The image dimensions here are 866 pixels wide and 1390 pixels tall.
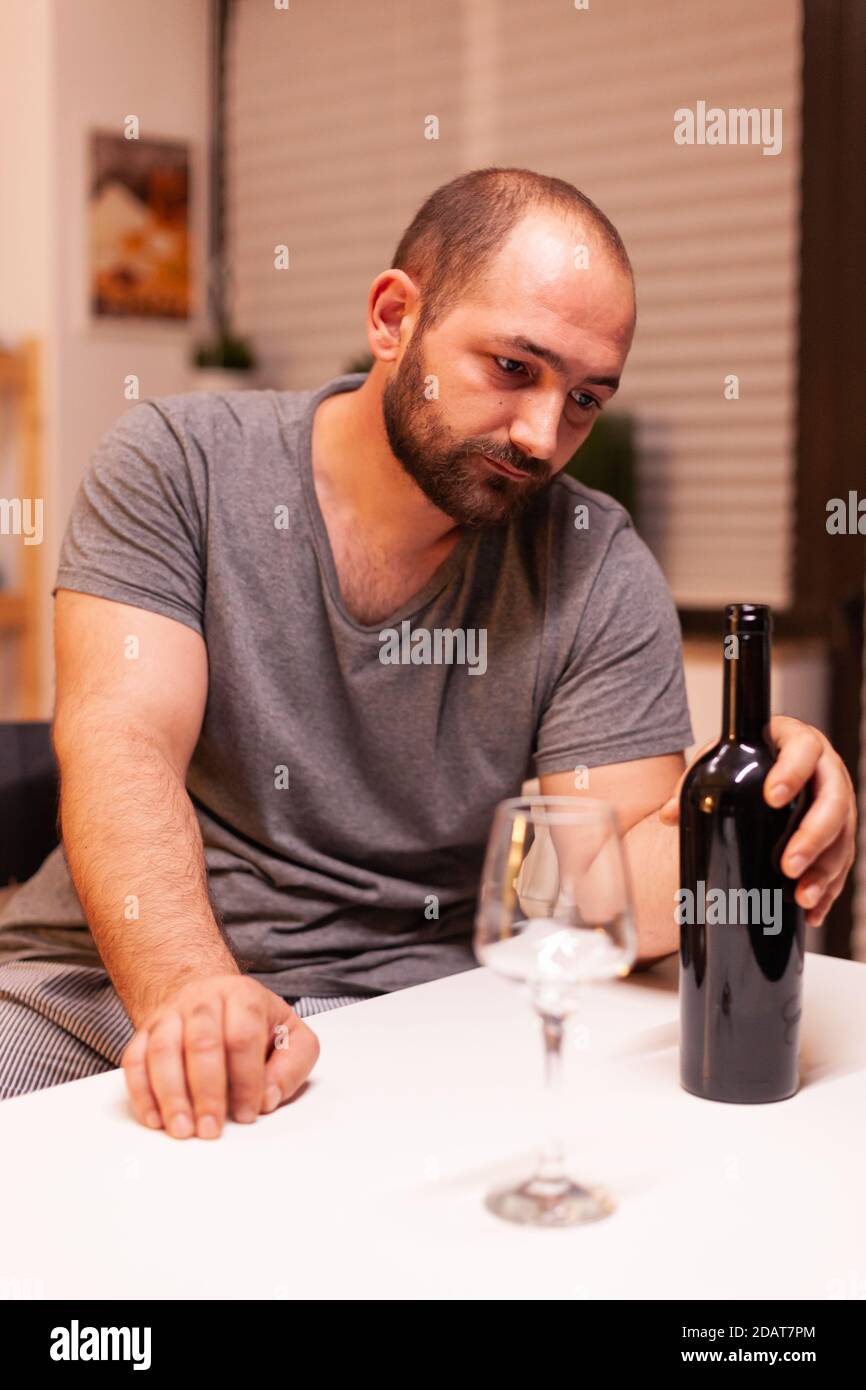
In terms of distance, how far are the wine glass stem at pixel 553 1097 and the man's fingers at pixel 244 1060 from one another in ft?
0.61

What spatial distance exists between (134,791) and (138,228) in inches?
107

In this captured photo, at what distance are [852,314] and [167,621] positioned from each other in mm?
1718

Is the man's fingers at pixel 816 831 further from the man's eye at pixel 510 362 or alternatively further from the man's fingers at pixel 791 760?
the man's eye at pixel 510 362

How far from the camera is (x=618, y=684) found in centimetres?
138

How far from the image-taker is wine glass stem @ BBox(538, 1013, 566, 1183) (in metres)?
0.71

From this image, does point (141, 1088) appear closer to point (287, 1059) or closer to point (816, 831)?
point (287, 1059)

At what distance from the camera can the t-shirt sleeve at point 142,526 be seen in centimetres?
131

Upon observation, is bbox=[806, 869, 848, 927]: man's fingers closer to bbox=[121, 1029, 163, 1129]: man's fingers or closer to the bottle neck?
the bottle neck

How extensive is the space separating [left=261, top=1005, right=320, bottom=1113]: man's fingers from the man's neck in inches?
24.7

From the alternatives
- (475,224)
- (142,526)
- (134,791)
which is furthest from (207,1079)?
(475,224)

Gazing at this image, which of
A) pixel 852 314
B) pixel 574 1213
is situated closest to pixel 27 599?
pixel 852 314
